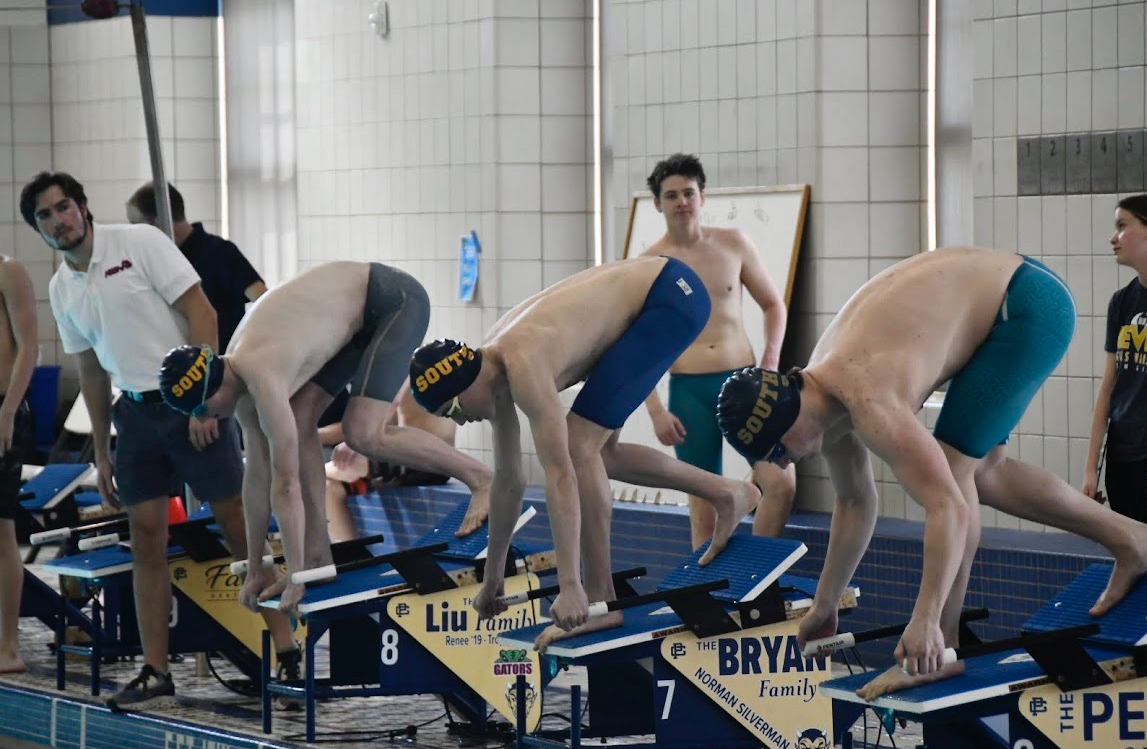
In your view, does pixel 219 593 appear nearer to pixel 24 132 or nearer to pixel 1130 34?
pixel 1130 34

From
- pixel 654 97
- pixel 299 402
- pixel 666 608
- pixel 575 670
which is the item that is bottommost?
pixel 575 670

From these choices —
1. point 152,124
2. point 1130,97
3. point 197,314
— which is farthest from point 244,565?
point 1130,97

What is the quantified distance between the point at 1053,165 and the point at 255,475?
3339 mm

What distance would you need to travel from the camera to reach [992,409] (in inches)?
180

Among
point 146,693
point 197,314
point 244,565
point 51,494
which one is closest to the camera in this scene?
point 244,565

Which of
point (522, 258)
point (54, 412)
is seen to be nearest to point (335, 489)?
point (522, 258)

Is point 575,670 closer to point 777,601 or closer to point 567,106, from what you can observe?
point 777,601

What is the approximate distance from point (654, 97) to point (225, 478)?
334cm

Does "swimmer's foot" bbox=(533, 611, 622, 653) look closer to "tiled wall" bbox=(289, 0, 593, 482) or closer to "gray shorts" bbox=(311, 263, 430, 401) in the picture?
"gray shorts" bbox=(311, 263, 430, 401)

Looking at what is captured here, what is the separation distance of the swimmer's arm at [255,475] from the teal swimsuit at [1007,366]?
7.06ft

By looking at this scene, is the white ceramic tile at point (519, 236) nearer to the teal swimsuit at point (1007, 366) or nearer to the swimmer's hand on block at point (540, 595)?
the swimmer's hand on block at point (540, 595)

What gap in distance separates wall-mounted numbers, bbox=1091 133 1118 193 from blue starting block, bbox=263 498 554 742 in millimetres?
2615

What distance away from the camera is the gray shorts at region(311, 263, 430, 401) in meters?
6.09

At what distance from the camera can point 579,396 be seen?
5531 mm
